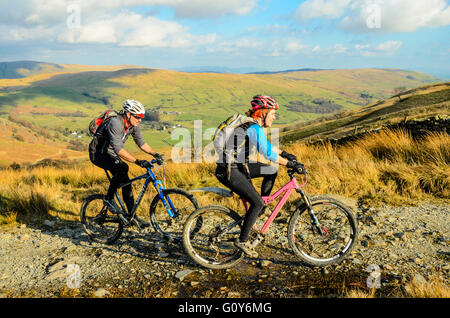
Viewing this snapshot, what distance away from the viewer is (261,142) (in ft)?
13.5

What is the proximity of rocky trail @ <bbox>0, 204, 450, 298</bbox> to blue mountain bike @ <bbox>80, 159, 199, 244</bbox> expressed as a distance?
0.22 meters

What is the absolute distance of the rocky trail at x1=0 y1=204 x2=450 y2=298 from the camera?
Answer: 4004 millimetres

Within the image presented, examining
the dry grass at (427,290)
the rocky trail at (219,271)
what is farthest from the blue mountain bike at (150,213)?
the dry grass at (427,290)

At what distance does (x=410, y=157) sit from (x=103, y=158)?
26.7 ft

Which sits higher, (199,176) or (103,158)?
(103,158)

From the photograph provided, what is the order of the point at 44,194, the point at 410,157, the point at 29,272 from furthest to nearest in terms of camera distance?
the point at 410,157, the point at 44,194, the point at 29,272

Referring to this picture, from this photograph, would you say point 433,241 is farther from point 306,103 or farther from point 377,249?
point 306,103

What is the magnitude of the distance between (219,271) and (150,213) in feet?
6.07

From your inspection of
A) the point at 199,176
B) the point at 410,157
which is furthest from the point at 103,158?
the point at 410,157

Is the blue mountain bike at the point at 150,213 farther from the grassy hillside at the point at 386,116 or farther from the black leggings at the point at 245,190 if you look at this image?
the grassy hillside at the point at 386,116

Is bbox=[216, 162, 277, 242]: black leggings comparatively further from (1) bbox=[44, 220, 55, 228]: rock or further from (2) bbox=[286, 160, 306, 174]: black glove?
(1) bbox=[44, 220, 55, 228]: rock

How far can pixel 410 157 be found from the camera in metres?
8.65

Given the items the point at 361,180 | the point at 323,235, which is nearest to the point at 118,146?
the point at 323,235
